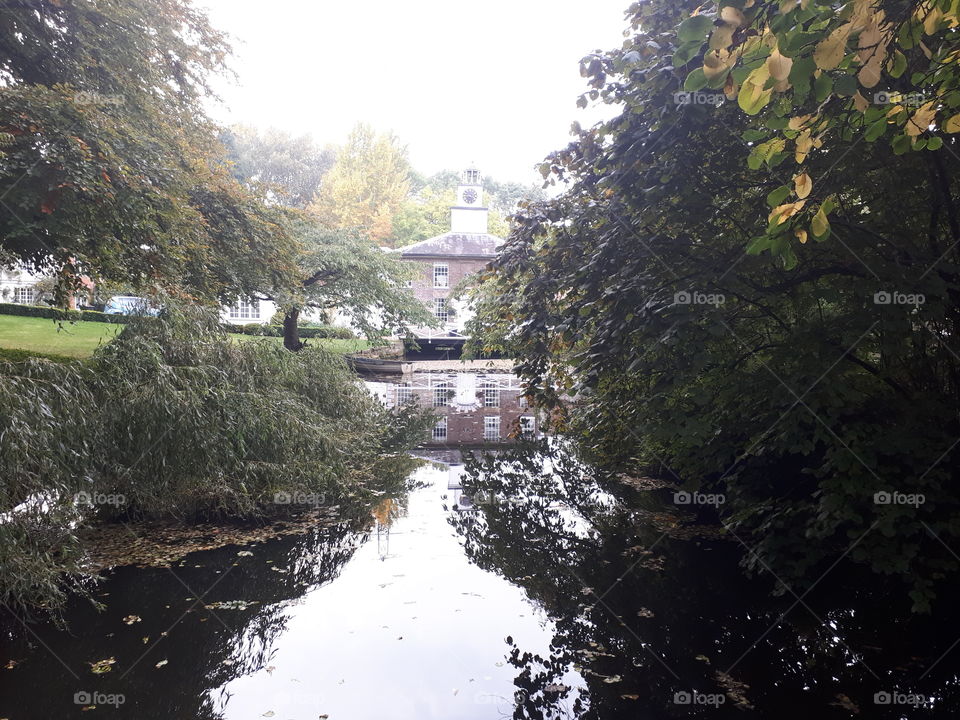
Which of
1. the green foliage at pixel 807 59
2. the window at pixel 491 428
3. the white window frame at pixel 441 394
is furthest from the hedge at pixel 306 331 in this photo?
the green foliage at pixel 807 59

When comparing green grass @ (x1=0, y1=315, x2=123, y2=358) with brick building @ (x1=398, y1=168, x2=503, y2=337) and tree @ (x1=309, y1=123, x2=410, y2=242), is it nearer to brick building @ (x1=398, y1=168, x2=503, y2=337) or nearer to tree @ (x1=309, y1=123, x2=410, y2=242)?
brick building @ (x1=398, y1=168, x2=503, y2=337)

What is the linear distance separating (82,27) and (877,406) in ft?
39.2

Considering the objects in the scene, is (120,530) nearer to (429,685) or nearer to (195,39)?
(429,685)

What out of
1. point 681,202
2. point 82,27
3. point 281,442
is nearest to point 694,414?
point 681,202

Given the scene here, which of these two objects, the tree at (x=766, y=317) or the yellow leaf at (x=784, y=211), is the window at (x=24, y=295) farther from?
the yellow leaf at (x=784, y=211)

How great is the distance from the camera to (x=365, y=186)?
152 feet

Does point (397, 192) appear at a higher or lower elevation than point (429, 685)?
higher

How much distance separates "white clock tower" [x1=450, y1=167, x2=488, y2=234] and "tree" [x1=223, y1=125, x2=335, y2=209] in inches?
→ 556

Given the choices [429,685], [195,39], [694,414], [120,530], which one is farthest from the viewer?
[195,39]

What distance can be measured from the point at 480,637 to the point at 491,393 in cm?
1642

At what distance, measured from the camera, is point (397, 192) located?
161 ft

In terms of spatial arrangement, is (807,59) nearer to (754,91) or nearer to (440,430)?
(754,91)

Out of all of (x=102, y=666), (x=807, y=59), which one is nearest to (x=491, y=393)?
(x=102, y=666)

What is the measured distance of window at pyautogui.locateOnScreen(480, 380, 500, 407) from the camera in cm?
2042
